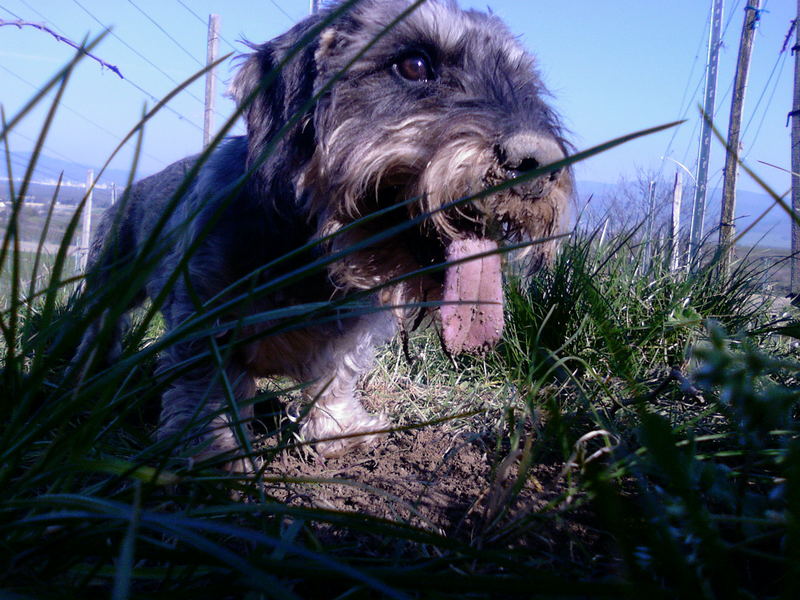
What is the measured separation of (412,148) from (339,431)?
173 cm

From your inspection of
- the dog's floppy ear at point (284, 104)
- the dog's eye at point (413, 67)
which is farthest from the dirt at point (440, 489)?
the dog's eye at point (413, 67)

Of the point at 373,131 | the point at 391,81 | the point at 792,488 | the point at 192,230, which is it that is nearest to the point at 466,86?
the point at 391,81

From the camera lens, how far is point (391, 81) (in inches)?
108

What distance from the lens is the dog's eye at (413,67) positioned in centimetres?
278

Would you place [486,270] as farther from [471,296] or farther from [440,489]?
[440,489]

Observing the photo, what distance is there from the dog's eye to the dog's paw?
5.64 feet

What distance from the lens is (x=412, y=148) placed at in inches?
101

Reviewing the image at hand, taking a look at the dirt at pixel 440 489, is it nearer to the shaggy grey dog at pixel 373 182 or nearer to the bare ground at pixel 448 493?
the bare ground at pixel 448 493

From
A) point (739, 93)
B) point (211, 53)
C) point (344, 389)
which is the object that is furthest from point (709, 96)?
point (344, 389)

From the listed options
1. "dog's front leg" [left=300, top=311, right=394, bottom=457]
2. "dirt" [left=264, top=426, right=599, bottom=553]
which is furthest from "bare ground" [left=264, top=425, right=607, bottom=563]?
"dog's front leg" [left=300, top=311, right=394, bottom=457]

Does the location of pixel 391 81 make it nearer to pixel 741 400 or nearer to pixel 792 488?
pixel 741 400

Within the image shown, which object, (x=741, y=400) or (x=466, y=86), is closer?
(x=741, y=400)

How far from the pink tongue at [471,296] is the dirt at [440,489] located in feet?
1.51

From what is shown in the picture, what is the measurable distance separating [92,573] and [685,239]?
17.3 feet
